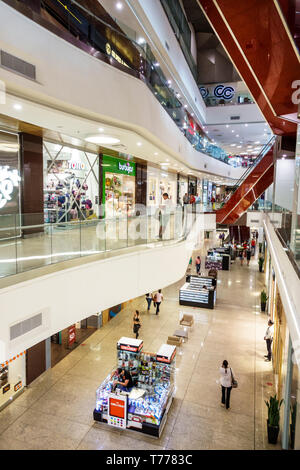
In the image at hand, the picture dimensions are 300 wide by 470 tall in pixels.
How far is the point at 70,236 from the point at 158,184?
13.7 meters

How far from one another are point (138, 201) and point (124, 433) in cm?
1179

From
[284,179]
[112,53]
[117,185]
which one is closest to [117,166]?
[117,185]

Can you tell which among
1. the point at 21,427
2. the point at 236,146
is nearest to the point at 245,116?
the point at 236,146

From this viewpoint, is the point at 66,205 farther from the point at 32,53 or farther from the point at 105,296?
the point at 32,53

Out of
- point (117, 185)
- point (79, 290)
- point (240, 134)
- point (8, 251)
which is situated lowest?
point (79, 290)

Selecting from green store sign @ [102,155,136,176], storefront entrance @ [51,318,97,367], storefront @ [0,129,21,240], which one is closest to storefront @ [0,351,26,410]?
storefront entrance @ [51,318,97,367]

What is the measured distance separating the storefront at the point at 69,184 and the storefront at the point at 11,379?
13.3 feet

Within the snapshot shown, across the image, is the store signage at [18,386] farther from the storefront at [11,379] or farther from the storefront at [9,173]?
the storefront at [9,173]

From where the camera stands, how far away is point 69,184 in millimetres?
11383

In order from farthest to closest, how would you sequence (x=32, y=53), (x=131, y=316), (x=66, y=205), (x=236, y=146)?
1. (x=236, y=146)
2. (x=131, y=316)
3. (x=66, y=205)
4. (x=32, y=53)

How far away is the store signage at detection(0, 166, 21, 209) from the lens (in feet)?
26.2

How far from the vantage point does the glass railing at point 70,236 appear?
5.07 metres

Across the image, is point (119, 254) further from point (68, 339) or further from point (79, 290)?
point (68, 339)
